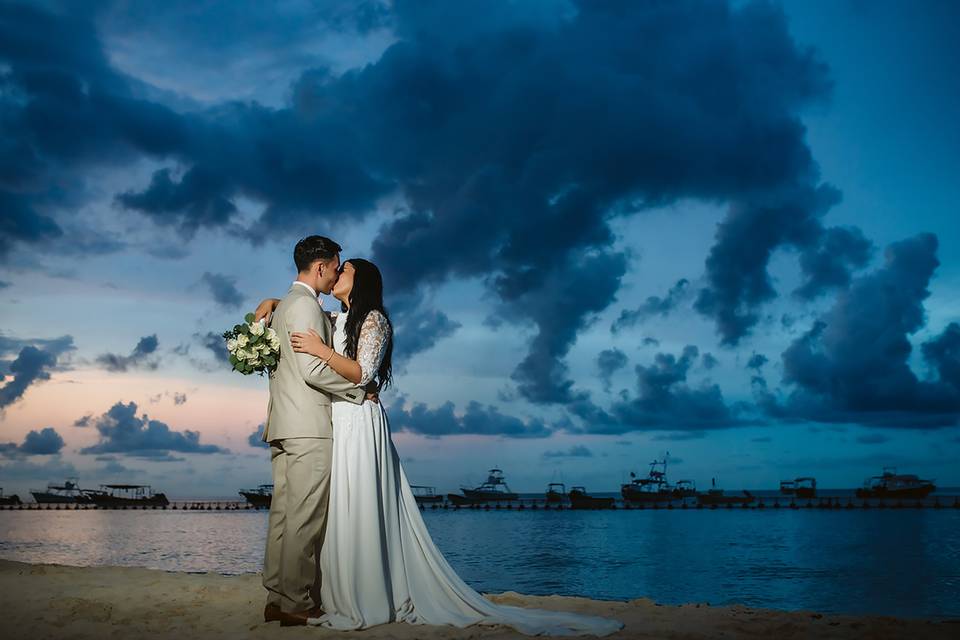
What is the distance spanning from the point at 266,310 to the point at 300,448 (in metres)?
1.24

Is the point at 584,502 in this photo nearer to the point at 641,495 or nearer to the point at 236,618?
the point at 641,495

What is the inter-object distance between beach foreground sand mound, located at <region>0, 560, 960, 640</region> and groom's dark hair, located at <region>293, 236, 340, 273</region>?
2.73 m

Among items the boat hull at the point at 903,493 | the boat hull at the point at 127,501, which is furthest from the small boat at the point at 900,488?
the boat hull at the point at 127,501

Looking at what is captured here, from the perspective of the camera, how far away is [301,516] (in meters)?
5.37

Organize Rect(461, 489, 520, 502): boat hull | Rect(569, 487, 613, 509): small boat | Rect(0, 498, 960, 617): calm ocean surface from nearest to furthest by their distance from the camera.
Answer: Rect(0, 498, 960, 617): calm ocean surface
Rect(569, 487, 613, 509): small boat
Rect(461, 489, 520, 502): boat hull

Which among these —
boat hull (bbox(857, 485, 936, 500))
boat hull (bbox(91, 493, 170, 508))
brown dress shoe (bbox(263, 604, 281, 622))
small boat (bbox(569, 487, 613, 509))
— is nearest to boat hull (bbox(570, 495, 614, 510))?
small boat (bbox(569, 487, 613, 509))

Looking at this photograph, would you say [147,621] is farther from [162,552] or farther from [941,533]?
[941,533]

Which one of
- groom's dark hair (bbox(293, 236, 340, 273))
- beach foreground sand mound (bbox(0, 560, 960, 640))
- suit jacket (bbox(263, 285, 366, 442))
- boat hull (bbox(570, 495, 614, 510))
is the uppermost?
groom's dark hair (bbox(293, 236, 340, 273))

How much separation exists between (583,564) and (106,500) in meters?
117

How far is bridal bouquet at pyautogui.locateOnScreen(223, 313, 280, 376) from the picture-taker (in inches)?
215

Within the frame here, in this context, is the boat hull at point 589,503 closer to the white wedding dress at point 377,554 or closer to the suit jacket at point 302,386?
the white wedding dress at point 377,554

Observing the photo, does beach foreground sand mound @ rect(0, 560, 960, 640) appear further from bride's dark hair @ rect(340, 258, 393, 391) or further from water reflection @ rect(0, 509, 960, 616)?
water reflection @ rect(0, 509, 960, 616)

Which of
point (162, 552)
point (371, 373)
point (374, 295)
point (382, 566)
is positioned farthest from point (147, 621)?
point (162, 552)

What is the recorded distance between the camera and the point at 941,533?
50406 millimetres
